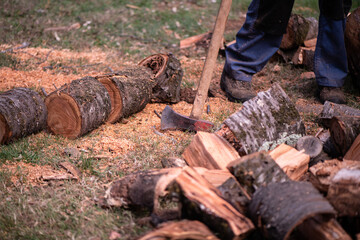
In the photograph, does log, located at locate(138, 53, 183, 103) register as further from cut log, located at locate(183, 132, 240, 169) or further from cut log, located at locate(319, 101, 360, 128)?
cut log, located at locate(319, 101, 360, 128)

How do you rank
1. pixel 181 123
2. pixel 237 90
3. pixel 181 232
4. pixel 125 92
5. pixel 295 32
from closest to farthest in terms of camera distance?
1. pixel 181 232
2. pixel 181 123
3. pixel 125 92
4. pixel 237 90
5. pixel 295 32

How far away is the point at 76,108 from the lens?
2857mm

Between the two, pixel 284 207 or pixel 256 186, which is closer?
pixel 284 207

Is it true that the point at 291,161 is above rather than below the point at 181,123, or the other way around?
above

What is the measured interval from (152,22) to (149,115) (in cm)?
399

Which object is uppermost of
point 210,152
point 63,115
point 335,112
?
point 335,112

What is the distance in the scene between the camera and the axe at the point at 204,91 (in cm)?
283

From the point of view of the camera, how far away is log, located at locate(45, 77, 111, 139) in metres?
2.88

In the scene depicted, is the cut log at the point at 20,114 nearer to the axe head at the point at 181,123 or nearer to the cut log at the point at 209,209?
the axe head at the point at 181,123

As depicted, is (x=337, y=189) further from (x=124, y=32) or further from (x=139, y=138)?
(x=124, y=32)

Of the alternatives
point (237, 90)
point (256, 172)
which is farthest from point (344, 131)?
point (237, 90)

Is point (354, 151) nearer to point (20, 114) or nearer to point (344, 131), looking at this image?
point (344, 131)

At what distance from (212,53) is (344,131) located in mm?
1191

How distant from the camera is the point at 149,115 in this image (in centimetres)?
355
